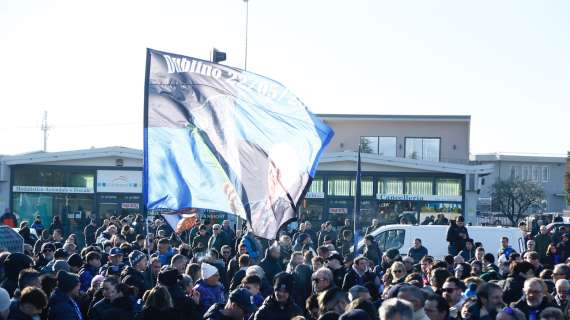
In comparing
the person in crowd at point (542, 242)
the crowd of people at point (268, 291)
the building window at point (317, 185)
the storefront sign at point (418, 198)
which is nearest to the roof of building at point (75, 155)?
the building window at point (317, 185)

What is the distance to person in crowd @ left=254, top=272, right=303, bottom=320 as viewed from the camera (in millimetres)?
9359

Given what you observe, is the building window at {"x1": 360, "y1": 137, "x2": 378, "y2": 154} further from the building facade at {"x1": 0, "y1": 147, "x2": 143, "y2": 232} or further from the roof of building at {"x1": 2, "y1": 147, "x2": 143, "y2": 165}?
the roof of building at {"x1": 2, "y1": 147, "x2": 143, "y2": 165}

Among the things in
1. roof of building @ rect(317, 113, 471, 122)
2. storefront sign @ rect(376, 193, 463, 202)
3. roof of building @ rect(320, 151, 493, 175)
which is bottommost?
storefront sign @ rect(376, 193, 463, 202)

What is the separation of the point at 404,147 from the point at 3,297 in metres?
41.3

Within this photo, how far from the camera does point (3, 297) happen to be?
816 cm

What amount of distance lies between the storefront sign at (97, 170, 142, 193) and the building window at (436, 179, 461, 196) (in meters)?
13.3

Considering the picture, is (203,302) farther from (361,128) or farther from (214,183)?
(361,128)

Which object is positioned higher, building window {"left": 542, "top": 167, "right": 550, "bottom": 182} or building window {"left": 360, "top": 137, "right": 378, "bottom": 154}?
building window {"left": 360, "top": 137, "right": 378, "bottom": 154}

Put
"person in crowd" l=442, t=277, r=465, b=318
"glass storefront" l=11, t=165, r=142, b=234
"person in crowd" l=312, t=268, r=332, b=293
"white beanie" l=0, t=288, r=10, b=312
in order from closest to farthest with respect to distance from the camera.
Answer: "white beanie" l=0, t=288, r=10, b=312
"person in crowd" l=312, t=268, r=332, b=293
"person in crowd" l=442, t=277, r=465, b=318
"glass storefront" l=11, t=165, r=142, b=234

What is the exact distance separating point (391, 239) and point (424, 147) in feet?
83.3

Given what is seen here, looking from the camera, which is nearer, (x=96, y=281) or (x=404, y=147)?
(x=96, y=281)

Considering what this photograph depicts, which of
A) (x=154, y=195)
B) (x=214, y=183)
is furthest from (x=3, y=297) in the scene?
(x=214, y=183)

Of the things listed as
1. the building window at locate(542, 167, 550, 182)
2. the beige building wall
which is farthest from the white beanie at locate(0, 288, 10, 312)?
the building window at locate(542, 167, 550, 182)

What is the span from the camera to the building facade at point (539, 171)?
256 ft
